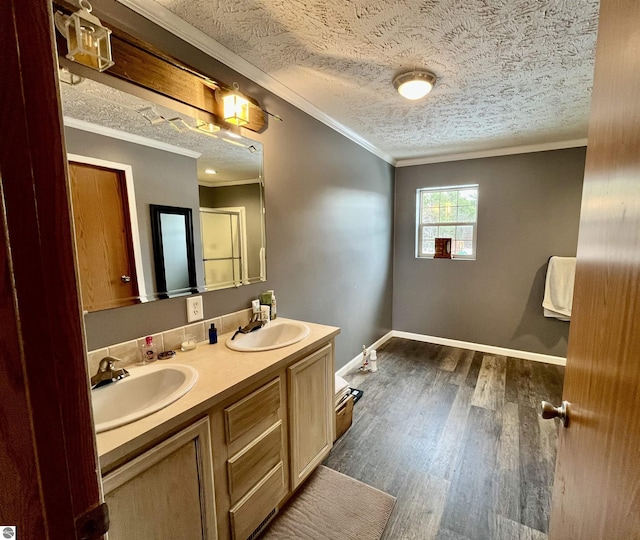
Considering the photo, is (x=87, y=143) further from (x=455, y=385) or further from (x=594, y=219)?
(x=455, y=385)

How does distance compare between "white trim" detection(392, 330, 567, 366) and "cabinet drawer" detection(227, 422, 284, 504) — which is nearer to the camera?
"cabinet drawer" detection(227, 422, 284, 504)

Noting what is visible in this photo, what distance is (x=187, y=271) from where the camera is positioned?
158 cm

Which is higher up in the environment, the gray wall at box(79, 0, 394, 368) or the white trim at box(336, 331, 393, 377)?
the gray wall at box(79, 0, 394, 368)

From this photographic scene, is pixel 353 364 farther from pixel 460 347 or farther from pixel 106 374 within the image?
pixel 106 374

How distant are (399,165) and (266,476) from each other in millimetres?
3698

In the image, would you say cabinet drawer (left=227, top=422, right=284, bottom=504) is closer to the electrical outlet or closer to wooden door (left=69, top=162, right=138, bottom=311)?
the electrical outlet

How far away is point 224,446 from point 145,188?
1173 millimetres

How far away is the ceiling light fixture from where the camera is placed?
180cm

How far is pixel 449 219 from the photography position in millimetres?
3811

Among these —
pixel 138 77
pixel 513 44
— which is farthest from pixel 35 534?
pixel 513 44

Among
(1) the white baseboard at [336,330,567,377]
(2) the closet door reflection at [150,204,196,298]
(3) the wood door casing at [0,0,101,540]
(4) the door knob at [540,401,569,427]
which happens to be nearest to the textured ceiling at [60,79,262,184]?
(2) the closet door reflection at [150,204,196,298]

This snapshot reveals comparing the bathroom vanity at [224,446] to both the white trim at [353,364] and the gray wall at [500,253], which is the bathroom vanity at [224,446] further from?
the gray wall at [500,253]

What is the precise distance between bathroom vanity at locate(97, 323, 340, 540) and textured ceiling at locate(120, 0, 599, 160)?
156cm

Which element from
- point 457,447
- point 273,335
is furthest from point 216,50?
point 457,447
